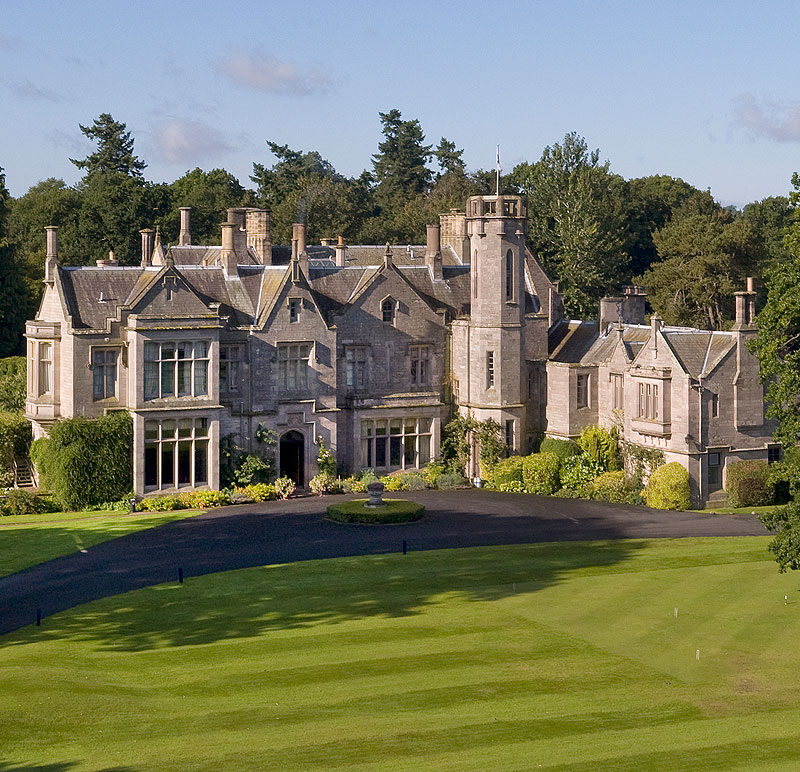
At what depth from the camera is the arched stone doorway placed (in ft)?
173

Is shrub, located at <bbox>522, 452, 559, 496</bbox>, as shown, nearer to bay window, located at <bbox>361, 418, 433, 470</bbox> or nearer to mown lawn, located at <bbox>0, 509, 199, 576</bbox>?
bay window, located at <bbox>361, 418, 433, 470</bbox>

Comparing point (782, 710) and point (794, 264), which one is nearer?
point (782, 710)

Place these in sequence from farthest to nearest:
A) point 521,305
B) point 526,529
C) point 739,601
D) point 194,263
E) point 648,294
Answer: point 648,294 < point 194,263 < point 521,305 < point 526,529 < point 739,601

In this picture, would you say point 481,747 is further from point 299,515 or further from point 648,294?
point 648,294

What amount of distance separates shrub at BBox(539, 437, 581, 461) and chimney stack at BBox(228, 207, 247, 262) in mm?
16057

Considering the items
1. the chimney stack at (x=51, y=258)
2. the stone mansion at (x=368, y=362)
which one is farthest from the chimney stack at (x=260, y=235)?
the chimney stack at (x=51, y=258)

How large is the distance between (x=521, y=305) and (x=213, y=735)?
32607 millimetres

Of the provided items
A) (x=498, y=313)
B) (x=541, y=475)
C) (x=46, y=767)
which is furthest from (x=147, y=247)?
(x=46, y=767)

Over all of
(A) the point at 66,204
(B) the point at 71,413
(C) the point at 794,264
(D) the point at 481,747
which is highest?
(A) the point at 66,204

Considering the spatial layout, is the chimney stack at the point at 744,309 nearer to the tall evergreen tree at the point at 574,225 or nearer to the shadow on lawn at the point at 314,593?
the shadow on lawn at the point at 314,593

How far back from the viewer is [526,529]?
44.4m

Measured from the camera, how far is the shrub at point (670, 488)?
1913 inches

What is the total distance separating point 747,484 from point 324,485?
1586 cm

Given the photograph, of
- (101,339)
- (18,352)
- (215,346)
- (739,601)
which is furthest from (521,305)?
(18,352)
